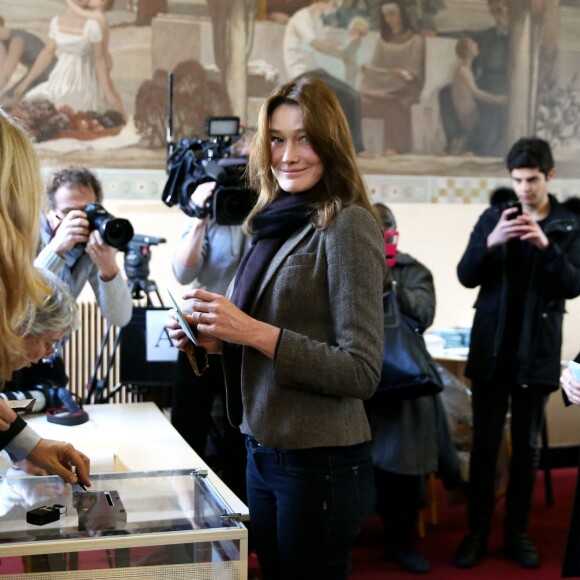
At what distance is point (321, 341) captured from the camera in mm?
2033

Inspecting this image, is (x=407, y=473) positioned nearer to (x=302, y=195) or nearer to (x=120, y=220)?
(x=120, y=220)

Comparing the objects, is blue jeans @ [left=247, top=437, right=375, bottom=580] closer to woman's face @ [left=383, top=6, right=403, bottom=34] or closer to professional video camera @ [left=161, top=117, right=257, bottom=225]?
professional video camera @ [left=161, top=117, right=257, bottom=225]

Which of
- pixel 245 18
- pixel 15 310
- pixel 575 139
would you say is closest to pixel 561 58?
pixel 575 139

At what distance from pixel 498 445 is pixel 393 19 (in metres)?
3.01

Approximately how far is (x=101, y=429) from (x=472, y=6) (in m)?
4.05

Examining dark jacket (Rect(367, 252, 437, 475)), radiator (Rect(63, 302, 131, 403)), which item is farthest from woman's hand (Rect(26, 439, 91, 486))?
radiator (Rect(63, 302, 131, 403))

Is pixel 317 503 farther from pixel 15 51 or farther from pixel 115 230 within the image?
pixel 15 51

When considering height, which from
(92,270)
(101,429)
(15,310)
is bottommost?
(101,429)

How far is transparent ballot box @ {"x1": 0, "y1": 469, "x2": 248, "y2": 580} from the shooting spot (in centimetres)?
167

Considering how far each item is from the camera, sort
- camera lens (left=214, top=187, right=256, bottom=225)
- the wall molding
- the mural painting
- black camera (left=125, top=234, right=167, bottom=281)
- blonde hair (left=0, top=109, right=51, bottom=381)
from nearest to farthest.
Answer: blonde hair (left=0, top=109, right=51, bottom=381)
camera lens (left=214, top=187, right=256, bottom=225)
black camera (left=125, top=234, right=167, bottom=281)
the mural painting
the wall molding

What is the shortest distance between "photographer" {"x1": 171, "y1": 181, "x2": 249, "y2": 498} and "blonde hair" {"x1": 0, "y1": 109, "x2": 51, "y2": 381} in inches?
68.9

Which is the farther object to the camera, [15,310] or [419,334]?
[419,334]

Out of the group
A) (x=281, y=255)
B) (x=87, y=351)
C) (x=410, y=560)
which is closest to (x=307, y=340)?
(x=281, y=255)

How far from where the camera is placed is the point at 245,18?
548 centimetres
